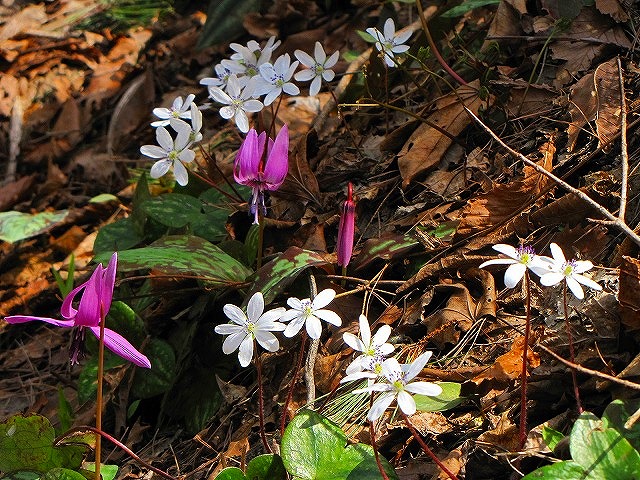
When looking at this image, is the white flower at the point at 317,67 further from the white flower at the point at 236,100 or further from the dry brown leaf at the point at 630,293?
the dry brown leaf at the point at 630,293

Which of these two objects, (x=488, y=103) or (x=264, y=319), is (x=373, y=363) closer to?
(x=264, y=319)

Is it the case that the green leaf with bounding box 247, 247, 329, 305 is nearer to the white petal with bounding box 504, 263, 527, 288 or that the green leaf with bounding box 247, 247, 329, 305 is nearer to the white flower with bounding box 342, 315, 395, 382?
the white flower with bounding box 342, 315, 395, 382

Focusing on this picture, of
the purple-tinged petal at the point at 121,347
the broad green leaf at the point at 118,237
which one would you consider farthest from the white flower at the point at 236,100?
the purple-tinged petal at the point at 121,347

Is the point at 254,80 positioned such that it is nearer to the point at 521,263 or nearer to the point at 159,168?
the point at 159,168

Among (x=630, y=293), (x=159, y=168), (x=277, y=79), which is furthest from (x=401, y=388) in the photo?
(x=277, y=79)

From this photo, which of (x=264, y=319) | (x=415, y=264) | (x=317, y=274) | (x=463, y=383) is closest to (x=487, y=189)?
(x=415, y=264)
